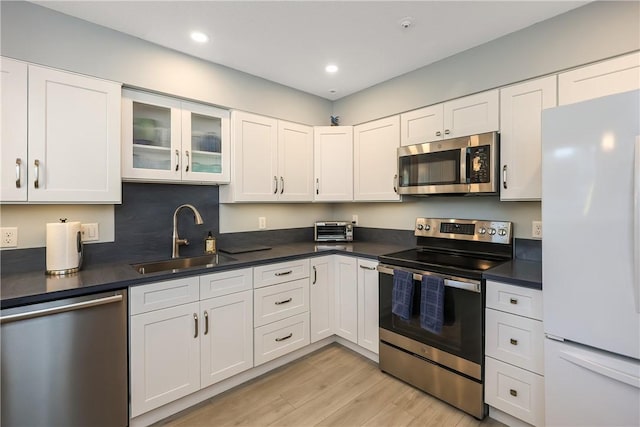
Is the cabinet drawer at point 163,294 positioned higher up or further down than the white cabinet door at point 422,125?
further down

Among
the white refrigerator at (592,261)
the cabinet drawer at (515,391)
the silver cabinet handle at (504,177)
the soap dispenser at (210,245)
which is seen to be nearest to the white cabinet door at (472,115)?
the silver cabinet handle at (504,177)

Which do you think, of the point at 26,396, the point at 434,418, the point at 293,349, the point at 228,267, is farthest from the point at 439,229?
the point at 26,396

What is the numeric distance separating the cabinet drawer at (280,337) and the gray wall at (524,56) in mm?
2039

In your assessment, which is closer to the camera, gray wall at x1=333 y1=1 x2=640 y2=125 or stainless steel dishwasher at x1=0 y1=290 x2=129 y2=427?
stainless steel dishwasher at x1=0 y1=290 x2=129 y2=427

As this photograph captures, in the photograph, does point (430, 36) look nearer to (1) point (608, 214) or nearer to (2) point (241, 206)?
(1) point (608, 214)

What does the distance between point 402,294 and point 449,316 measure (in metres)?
0.32

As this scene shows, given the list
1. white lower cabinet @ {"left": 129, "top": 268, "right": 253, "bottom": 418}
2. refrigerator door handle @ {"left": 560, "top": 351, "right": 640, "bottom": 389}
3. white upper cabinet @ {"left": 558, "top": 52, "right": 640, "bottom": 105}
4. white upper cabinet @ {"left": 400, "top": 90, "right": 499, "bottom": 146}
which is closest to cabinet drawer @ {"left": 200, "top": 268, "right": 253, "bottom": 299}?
white lower cabinet @ {"left": 129, "top": 268, "right": 253, "bottom": 418}

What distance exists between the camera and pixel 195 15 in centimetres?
183

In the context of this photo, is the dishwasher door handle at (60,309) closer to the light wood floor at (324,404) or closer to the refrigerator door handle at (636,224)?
the light wood floor at (324,404)

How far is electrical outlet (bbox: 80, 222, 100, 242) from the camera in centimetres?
199

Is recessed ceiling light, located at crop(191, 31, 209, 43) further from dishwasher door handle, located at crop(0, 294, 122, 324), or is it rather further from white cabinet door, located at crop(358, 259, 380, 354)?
white cabinet door, located at crop(358, 259, 380, 354)

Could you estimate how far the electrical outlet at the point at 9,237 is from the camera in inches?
68.6

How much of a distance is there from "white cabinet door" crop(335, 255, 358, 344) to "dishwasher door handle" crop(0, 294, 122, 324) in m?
1.64

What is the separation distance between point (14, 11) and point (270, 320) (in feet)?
7.97
